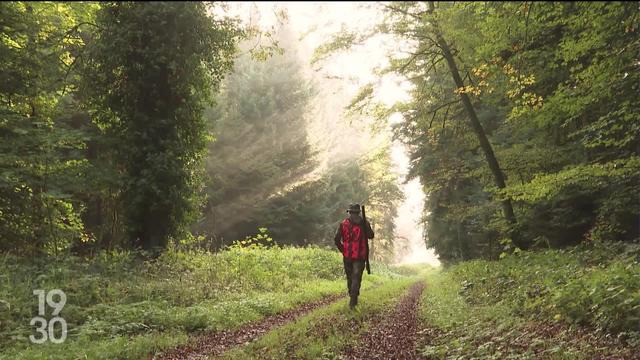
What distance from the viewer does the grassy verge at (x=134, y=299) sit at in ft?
25.2

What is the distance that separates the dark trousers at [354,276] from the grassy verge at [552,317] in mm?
1623

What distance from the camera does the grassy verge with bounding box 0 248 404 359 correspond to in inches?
303

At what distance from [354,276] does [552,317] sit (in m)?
4.61

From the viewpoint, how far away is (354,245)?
10828 millimetres

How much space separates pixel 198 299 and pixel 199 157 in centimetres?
515

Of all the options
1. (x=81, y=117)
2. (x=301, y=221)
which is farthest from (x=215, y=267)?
(x=301, y=221)

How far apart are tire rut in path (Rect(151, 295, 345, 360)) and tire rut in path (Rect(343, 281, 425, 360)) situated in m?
2.42

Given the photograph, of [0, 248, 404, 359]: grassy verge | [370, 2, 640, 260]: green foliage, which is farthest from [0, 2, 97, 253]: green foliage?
[370, 2, 640, 260]: green foliage

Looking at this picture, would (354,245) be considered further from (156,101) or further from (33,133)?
(33,133)

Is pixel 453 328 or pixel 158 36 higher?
pixel 158 36

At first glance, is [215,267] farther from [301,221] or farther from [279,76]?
[279,76]

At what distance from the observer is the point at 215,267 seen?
14711mm

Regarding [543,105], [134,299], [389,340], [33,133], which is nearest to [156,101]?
[33,133]

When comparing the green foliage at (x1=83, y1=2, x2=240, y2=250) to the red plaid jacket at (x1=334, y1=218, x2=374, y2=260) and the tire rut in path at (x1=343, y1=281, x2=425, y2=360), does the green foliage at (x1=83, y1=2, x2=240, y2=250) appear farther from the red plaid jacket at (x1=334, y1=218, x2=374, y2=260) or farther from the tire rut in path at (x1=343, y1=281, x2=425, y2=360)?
the tire rut in path at (x1=343, y1=281, x2=425, y2=360)
